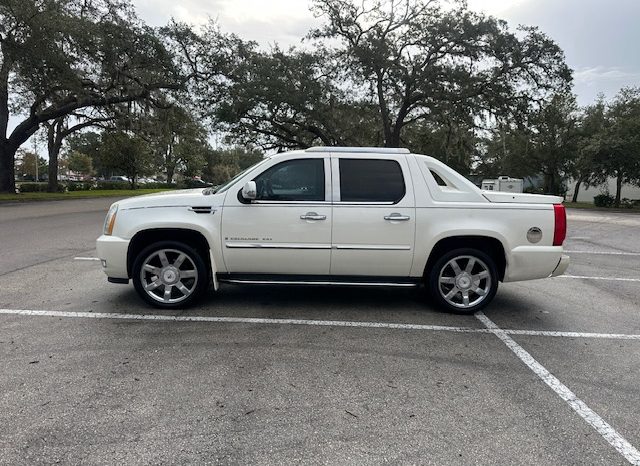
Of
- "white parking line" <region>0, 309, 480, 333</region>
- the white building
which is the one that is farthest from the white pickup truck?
the white building

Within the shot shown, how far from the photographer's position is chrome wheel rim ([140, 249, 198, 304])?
5.22m

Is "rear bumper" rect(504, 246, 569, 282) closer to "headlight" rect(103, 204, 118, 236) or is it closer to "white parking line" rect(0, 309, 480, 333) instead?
"white parking line" rect(0, 309, 480, 333)

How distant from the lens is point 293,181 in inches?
206

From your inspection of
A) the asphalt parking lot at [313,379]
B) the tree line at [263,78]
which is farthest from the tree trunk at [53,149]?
the asphalt parking lot at [313,379]

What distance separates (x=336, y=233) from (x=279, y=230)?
64 centimetres

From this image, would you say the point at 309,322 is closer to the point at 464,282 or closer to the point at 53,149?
the point at 464,282

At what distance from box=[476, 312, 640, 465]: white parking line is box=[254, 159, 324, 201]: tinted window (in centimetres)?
250

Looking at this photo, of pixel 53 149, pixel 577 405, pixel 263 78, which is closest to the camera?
pixel 577 405

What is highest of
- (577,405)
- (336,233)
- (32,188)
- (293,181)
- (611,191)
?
(611,191)

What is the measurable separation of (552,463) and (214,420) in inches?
81.1

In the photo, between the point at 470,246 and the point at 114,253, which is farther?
the point at 470,246

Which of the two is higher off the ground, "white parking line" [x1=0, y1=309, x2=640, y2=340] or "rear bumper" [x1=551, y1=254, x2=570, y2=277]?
"rear bumper" [x1=551, y1=254, x2=570, y2=277]

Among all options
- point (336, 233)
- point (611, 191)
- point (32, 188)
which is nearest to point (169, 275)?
point (336, 233)

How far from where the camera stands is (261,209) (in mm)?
5117
